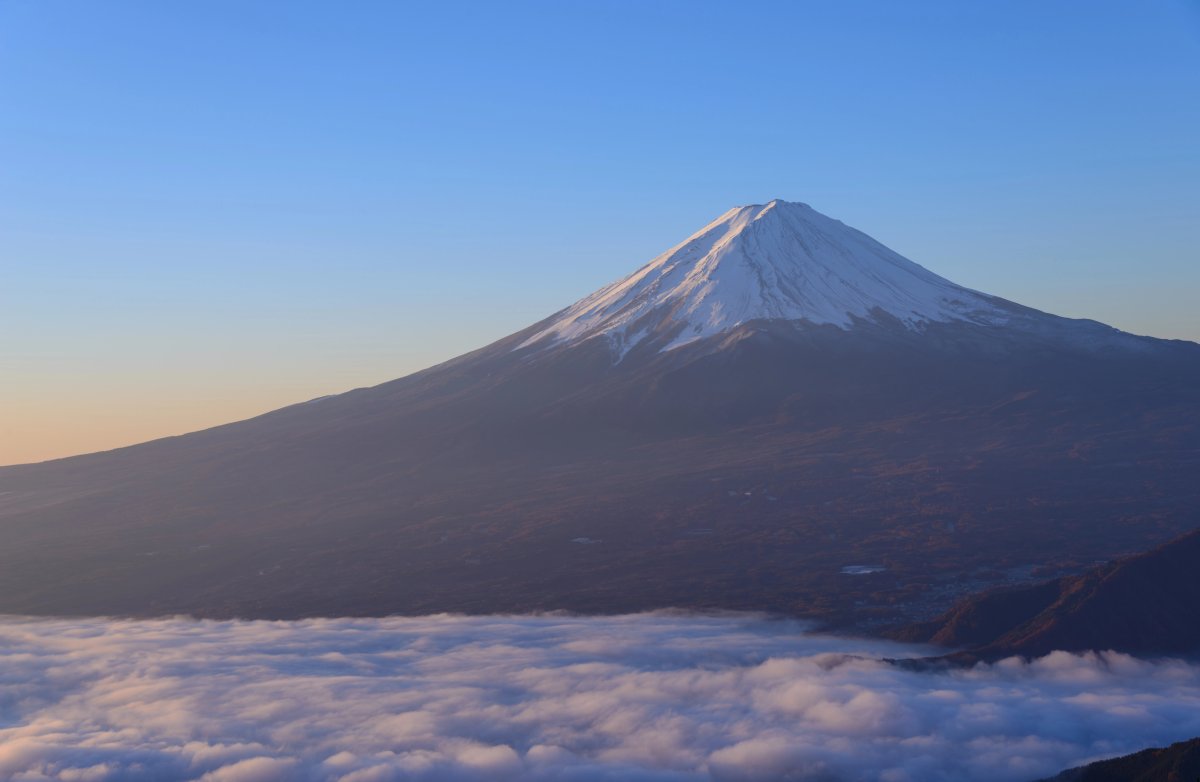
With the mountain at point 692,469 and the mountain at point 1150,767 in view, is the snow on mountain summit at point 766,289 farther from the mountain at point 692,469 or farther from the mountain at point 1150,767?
the mountain at point 1150,767

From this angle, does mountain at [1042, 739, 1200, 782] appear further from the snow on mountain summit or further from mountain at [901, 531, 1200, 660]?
the snow on mountain summit

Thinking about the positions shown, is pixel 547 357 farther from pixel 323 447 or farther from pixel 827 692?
pixel 827 692

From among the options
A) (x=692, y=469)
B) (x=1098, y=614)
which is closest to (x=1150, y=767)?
(x=1098, y=614)

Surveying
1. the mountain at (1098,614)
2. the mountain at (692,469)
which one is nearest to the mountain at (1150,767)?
the mountain at (1098,614)

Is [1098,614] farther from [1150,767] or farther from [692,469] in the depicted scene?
[692,469]

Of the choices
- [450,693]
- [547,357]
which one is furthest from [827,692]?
[547,357]
